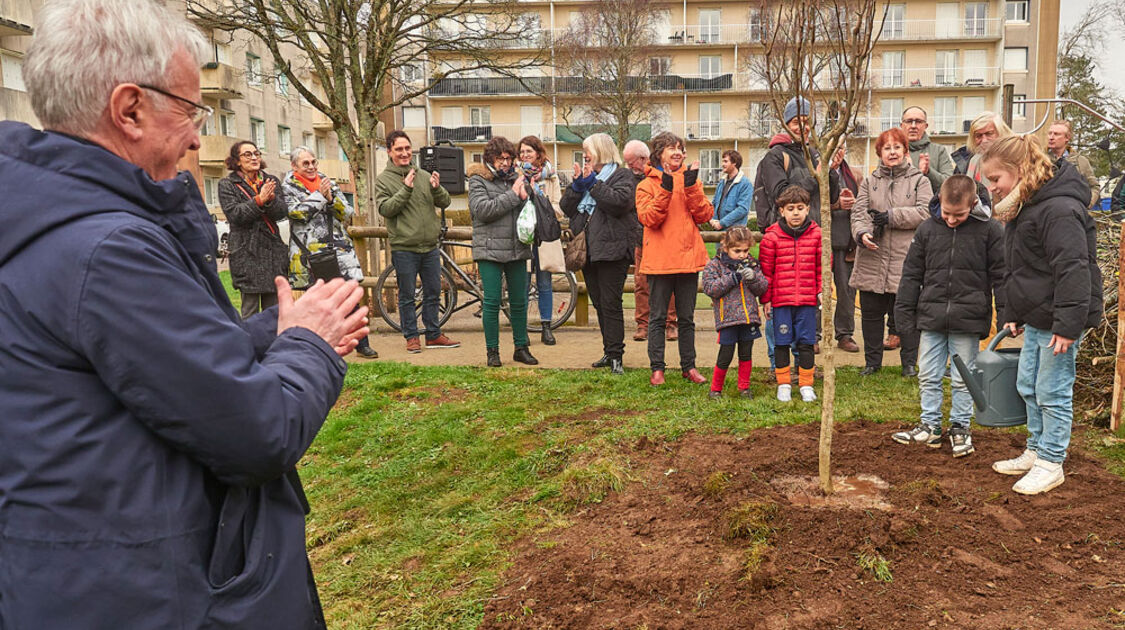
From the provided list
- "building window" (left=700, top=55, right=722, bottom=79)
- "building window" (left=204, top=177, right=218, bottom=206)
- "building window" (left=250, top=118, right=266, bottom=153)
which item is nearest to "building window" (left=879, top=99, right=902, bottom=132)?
"building window" (left=700, top=55, right=722, bottom=79)

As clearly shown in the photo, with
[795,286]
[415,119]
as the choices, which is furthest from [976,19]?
[795,286]

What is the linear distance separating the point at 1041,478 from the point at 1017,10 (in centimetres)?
5580

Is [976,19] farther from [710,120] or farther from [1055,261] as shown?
[1055,261]

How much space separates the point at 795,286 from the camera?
6.28 meters

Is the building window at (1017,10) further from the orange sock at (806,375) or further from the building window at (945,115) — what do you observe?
the orange sock at (806,375)

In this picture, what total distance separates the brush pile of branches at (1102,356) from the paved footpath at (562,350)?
1529 mm

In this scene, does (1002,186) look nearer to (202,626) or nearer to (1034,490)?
(1034,490)

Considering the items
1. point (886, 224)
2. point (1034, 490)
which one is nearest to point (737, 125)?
point (886, 224)

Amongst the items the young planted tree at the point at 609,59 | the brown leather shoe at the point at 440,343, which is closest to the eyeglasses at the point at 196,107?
the brown leather shoe at the point at 440,343

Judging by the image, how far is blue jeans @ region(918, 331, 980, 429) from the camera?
5.05 m

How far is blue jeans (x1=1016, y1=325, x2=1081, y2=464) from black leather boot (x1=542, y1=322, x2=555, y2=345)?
509 cm

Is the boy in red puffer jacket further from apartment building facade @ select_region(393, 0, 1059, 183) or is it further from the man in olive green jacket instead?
apartment building facade @ select_region(393, 0, 1059, 183)

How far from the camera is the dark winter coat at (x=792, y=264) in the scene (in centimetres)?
626

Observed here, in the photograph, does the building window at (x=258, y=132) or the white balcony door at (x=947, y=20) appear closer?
the building window at (x=258, y=132)
